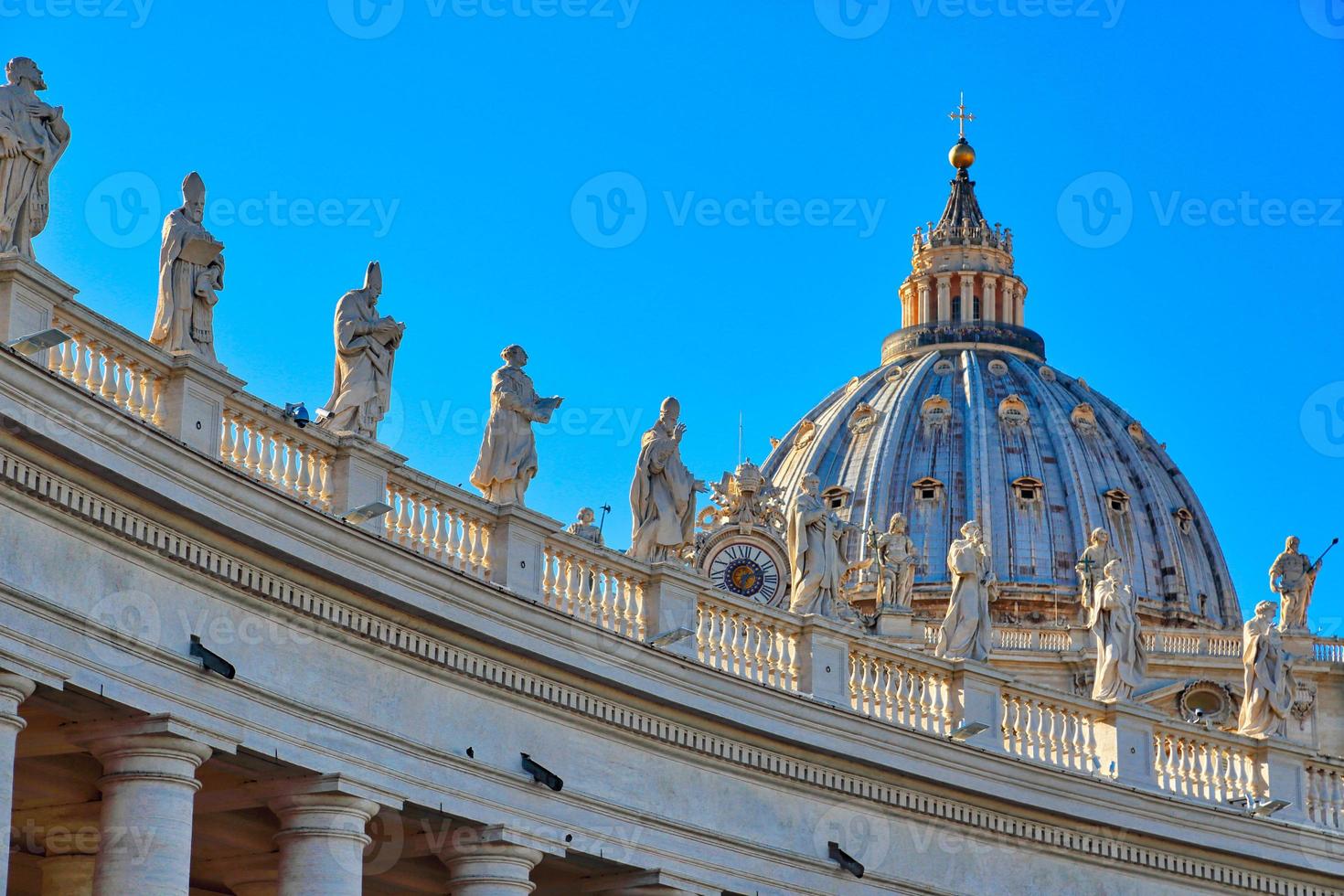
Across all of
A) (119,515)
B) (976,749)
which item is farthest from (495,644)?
(976,749)

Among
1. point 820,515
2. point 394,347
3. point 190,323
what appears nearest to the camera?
point 190,323

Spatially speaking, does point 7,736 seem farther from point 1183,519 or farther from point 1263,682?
point 1183,519

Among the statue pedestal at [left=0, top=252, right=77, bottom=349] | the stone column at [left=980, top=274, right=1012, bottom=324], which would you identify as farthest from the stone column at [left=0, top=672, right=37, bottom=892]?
the stone column at [left=980, top=274, right=1012, bottom=324]

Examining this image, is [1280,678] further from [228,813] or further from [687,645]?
[228,813]

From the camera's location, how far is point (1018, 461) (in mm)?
172625

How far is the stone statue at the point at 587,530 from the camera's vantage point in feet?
125

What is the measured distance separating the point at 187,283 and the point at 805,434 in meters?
147

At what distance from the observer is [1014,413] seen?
173500mm

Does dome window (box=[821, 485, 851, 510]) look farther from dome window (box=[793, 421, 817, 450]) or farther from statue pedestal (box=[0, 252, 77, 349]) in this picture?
statue pedestal (box=[0, 252, 77, 349])

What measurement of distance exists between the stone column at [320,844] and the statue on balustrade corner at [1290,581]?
279ft

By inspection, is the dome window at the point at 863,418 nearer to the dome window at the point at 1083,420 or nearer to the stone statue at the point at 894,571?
the dome window at the point at 1083,420

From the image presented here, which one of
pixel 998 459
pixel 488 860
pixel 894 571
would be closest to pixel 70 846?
pixel 488 860

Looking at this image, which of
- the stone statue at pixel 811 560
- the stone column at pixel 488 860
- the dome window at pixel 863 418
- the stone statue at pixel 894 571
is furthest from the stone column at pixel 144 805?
the dome window at pixel 863 418

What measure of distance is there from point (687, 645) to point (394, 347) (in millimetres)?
5238
